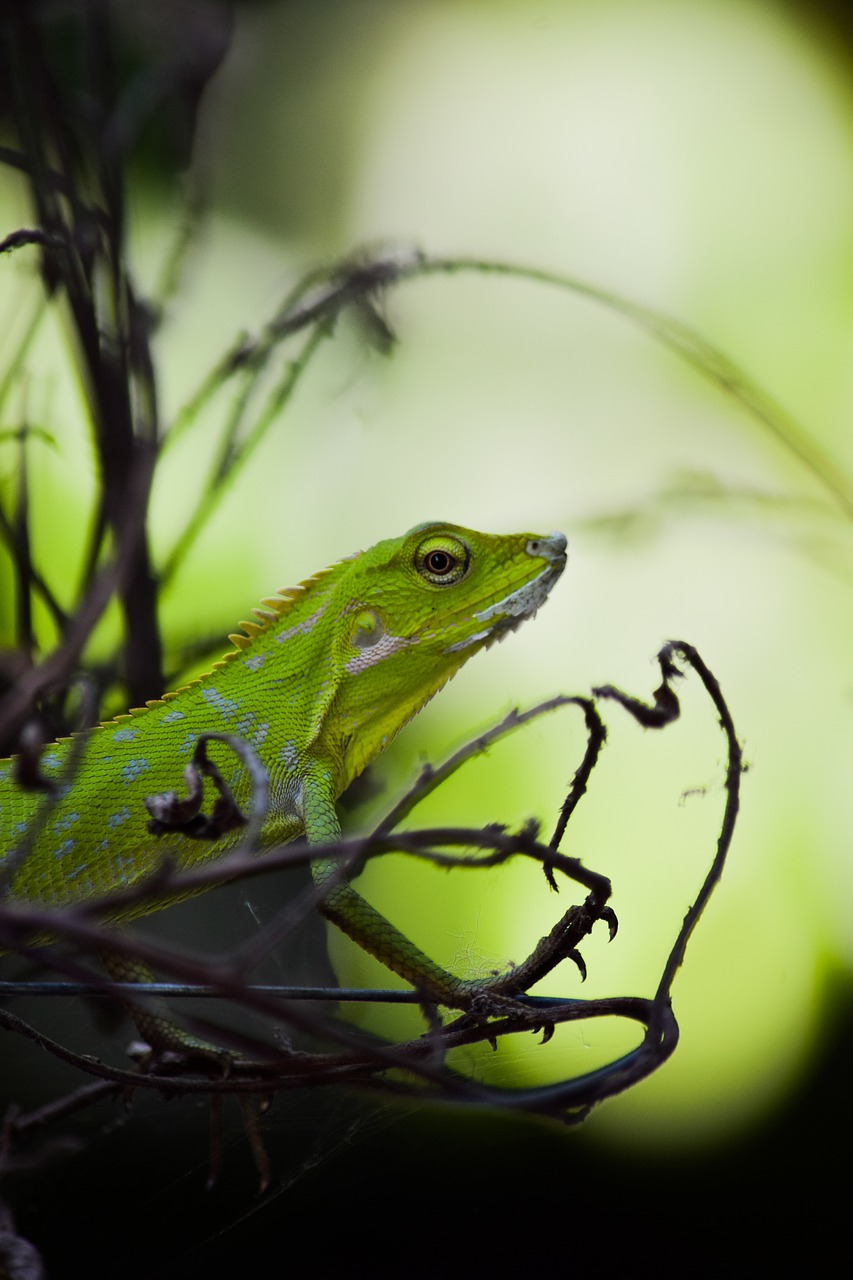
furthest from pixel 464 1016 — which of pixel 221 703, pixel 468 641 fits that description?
pixel 221 703

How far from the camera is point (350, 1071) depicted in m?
0.58

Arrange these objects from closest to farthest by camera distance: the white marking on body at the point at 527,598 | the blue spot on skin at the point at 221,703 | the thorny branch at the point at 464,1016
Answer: the thorny branch at the point at 464,1016 → the white marking on body at the point at 527,598 → the blue spot on skin at the point at 221,703

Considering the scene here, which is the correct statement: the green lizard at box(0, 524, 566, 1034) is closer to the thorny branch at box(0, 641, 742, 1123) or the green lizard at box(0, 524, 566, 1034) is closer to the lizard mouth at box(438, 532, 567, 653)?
the lizard mouth at box(438, 532, 567, 653)

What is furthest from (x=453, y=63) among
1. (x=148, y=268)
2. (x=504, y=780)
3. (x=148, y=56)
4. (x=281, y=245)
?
(x=504, y=780)

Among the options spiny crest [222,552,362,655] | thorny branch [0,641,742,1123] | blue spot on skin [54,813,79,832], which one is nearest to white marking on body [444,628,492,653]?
spiny crest [222,552,362,655]

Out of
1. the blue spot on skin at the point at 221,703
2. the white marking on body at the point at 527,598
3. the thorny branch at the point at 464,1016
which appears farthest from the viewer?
the blue spot on skin at the point at 221,703

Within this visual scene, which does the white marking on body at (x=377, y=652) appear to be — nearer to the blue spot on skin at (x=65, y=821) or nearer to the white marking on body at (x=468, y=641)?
the white marking on body at (x=468, y=641)

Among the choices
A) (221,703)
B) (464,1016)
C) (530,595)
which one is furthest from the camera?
(221,703)

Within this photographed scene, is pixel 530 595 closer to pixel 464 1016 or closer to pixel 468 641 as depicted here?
pixel 468 641

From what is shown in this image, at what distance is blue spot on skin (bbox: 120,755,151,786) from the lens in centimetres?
103

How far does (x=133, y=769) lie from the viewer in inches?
40.7

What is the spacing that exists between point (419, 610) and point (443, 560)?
5 cm

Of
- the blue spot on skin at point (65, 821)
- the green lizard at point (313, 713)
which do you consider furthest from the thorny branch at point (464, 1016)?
the blue spot on skin at point (65, 821)

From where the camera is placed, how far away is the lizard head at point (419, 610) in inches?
35.1
